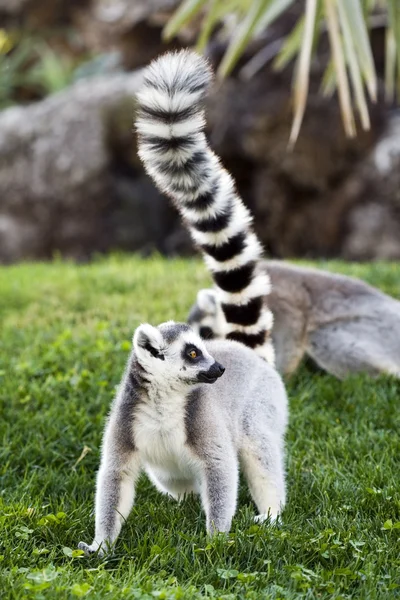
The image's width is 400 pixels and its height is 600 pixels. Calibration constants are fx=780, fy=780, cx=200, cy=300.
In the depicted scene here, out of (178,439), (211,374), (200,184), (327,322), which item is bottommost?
Answer: (327,322)

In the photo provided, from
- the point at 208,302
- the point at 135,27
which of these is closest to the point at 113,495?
the point at 208,302

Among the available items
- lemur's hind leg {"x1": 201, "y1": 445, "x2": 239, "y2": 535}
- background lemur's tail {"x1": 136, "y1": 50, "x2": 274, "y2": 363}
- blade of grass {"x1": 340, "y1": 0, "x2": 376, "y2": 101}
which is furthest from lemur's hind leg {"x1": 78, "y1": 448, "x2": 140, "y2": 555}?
blade of grass {"x1": 340, "y1": 0, "x2": 376, "y2": 101}

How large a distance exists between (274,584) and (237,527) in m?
0.35

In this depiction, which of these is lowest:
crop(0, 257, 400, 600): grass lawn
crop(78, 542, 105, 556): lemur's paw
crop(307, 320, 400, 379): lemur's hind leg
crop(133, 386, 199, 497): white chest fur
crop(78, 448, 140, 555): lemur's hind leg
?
crop(307, 320, 400, 379): lemur's hind leg

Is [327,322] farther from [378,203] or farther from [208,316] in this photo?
[378,203]

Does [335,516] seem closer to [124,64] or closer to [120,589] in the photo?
[120,589]

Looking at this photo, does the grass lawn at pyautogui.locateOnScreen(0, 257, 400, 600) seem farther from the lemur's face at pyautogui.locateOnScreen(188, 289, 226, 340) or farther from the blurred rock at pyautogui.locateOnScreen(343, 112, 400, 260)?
the blurred rock at pyautogui.locateOnScreen(343, 112, 400, 260)

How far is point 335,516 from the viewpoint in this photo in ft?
9.72

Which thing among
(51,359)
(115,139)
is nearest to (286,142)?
(115,139)

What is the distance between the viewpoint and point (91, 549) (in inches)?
106

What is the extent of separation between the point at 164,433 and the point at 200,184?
1047mm

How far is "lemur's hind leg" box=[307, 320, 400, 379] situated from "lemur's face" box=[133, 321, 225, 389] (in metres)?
2.01

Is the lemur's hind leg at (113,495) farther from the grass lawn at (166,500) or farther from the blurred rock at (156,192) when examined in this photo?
the blurred rock at (156,192)

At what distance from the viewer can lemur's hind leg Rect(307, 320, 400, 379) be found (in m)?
4.70
